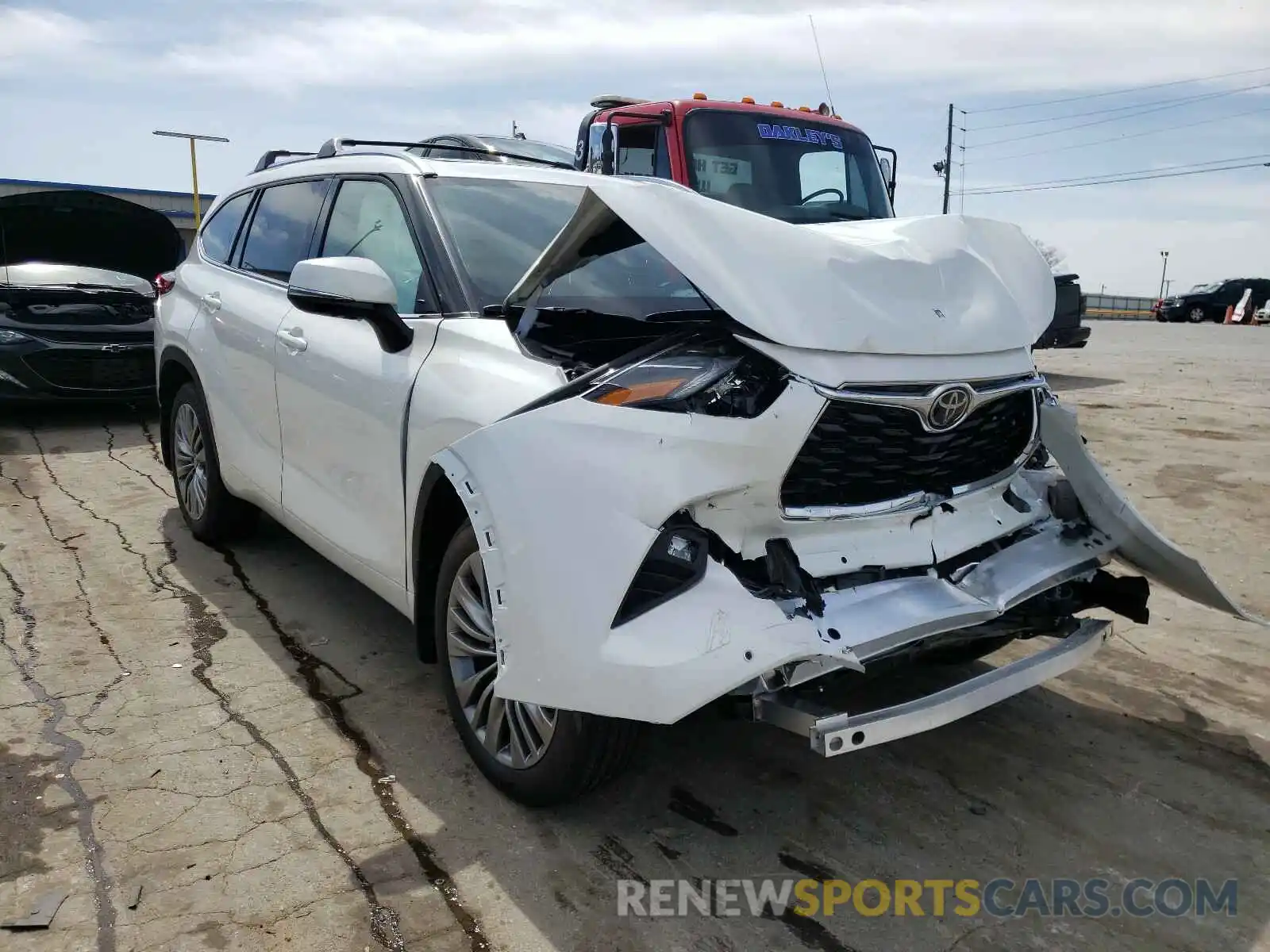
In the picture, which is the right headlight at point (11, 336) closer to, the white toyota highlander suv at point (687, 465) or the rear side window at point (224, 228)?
the rear side window at point (224, 228)

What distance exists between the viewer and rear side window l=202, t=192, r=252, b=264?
509 centimetres

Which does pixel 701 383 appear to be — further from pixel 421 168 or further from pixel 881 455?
pixel 421 168

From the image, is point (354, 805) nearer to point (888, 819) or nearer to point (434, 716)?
point (434, 716)

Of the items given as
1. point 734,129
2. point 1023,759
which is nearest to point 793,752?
point 1023,759

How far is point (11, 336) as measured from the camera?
7.83 m

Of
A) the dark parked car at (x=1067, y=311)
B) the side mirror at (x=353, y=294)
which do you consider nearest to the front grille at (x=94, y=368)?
the side mirror at (x=353, y=294)

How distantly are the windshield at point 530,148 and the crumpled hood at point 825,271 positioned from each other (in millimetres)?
6889

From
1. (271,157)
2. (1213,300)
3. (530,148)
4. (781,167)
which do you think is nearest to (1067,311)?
(781,167)

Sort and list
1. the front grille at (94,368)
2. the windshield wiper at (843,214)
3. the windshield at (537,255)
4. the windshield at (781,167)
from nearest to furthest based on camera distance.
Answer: the windshield at (537,255) → the windshield at (781,167) → the windshield wiper at (843,214) → the front grille at (94,368)

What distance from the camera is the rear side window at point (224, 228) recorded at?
5.09m

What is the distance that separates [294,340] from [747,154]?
15.3ft

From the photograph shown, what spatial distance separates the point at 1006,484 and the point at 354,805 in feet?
7.09

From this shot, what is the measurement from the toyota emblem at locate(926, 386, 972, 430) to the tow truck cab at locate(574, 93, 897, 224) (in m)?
4.72

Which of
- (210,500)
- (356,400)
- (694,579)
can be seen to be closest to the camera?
(694,579)
